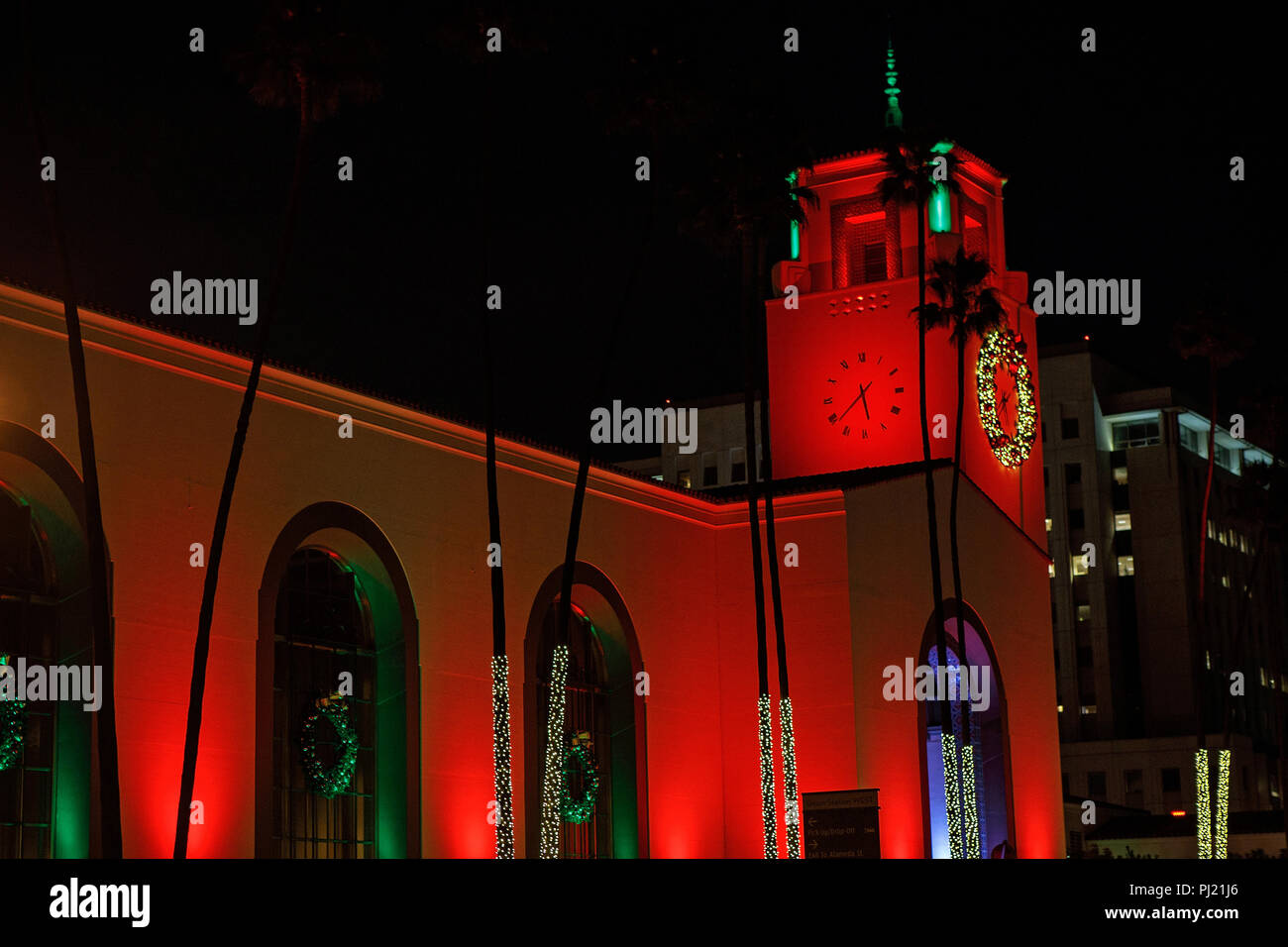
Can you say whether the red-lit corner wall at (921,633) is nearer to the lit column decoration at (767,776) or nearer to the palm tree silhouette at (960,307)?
the palm tree silhouette at (960,307)

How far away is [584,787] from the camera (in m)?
40.2

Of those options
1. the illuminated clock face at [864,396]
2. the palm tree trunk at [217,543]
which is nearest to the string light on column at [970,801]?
the illuminated clock face at [864,396]

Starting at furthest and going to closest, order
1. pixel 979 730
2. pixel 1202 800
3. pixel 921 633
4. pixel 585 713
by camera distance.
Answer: pixel 1202 800, pixel 979 730, pixel 921 633, pixel 585 713

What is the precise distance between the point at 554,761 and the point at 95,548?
33.6ft

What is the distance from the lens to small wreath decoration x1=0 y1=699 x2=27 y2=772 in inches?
1104

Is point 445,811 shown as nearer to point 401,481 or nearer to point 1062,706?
point 401,481

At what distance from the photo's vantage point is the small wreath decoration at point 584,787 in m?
39.7

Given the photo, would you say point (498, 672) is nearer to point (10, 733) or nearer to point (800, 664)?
point (10, 733)

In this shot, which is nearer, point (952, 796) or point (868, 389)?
point (952, 796)

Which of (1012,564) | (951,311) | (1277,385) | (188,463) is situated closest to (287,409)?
(188,463)

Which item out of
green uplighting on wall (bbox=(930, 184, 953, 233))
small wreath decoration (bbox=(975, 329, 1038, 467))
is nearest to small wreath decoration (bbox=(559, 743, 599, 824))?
small wreath decoration (bbox=(975, 329, 1038, 467))

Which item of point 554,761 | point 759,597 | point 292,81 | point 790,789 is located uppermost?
point 292,81

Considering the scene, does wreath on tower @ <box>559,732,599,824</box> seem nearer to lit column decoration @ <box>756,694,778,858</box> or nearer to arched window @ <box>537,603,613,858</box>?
arched window @ <box>537,603,613,858</box>

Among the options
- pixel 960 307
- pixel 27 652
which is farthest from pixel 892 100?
pixel 27 652
